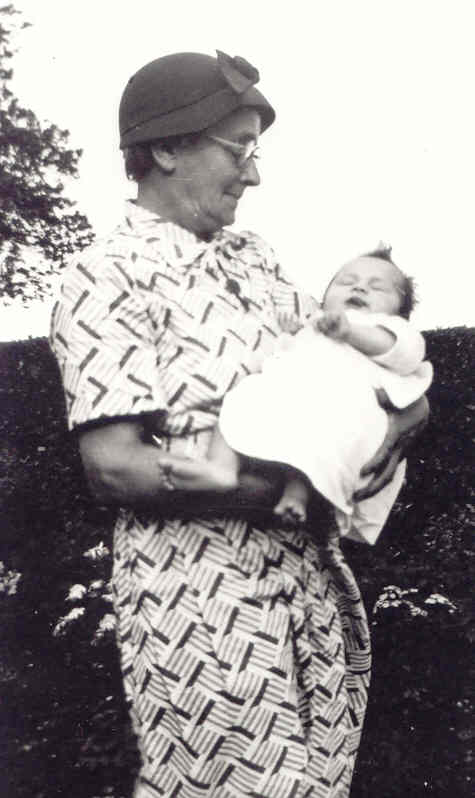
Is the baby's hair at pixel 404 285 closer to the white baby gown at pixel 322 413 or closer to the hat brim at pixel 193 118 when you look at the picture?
the white baby gown at pixel 322 413

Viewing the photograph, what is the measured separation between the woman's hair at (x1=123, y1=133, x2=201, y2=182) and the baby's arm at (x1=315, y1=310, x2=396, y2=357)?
522mm

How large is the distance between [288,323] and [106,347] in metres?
0.51

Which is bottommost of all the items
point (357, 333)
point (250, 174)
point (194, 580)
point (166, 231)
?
point (194, 580)

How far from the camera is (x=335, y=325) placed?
222 centimetres

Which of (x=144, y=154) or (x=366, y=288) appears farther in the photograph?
(x=366, y=288)

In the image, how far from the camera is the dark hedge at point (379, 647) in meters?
3.98

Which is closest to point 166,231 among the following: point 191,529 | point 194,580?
point 191,529

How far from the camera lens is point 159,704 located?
2.04 meters

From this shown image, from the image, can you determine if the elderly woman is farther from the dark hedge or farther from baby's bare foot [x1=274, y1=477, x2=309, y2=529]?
the dark hedge

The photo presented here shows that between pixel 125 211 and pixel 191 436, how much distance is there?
0.61 meters

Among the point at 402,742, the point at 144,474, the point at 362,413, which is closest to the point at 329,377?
the point at 362,413

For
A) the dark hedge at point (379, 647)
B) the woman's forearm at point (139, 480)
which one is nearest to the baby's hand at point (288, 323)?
the woman's forearm at point (139, 480)

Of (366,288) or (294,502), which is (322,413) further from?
(366,288)

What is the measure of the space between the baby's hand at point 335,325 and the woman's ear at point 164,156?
1.66ft
